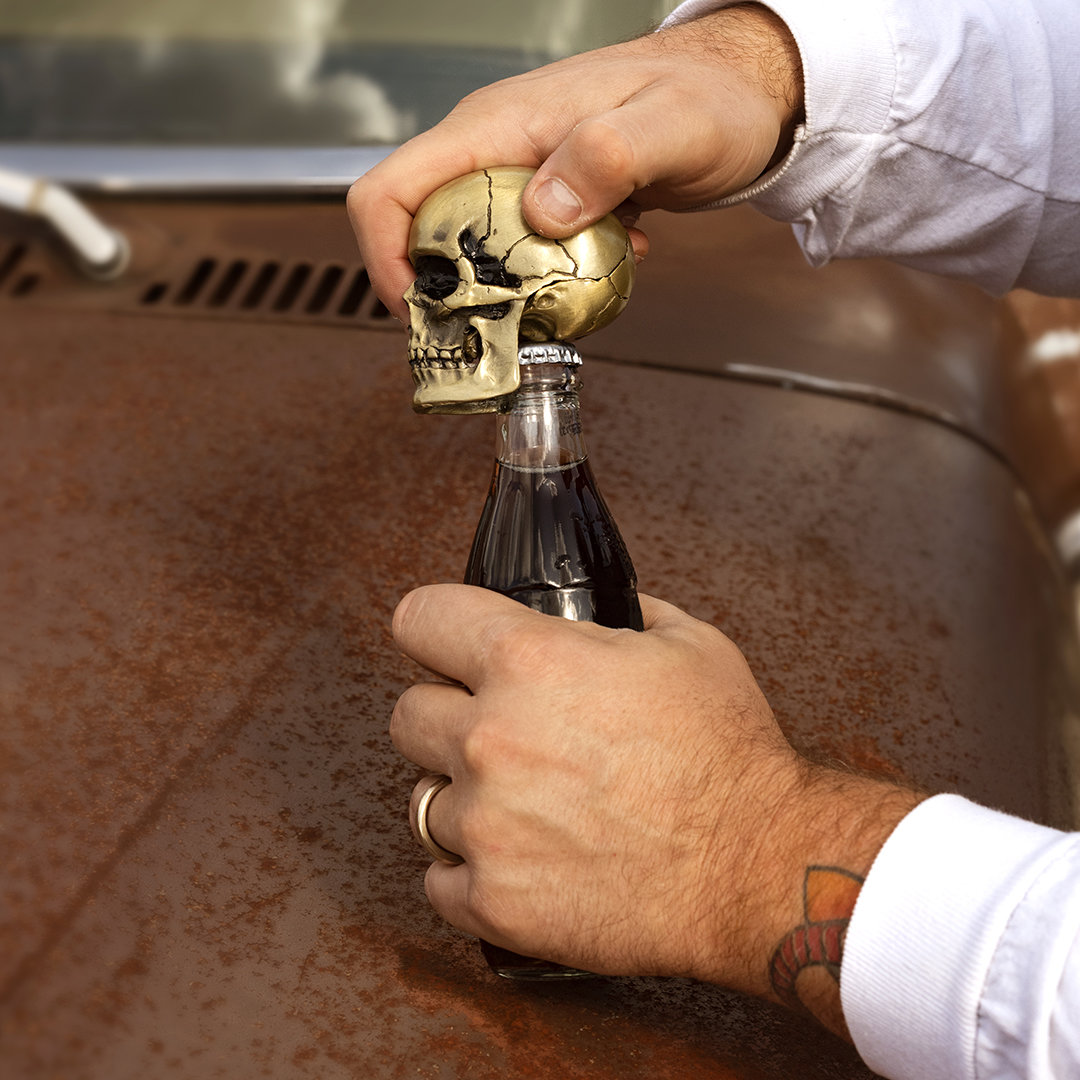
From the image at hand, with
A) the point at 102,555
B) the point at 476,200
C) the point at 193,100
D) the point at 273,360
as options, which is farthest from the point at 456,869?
the point at 193,100

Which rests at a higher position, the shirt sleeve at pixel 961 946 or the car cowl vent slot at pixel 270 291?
the shirt sleeve at pixel 961 946

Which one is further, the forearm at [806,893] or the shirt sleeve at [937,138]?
the shirt sleeve at [937,138]

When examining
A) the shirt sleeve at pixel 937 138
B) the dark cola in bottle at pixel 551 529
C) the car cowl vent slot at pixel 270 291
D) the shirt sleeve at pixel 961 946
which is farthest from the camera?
the car cowl vent slot at pixel 270 291

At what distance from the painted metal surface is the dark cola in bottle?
5.4 inches

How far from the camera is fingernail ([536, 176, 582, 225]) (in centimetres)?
61

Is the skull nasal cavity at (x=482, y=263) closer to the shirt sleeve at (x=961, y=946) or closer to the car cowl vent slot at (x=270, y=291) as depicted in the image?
the shirt sleeve at (x=961, y=946)

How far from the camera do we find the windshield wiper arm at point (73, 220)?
1.38 m

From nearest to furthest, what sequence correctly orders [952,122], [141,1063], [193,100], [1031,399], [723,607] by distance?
[141,1063]
[723,607]
[952,122]
[1031,399]
[193,100]

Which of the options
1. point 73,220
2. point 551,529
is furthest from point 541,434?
point 73,220

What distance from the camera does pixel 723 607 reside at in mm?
901

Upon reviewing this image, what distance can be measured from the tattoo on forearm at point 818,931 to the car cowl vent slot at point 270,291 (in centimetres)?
84

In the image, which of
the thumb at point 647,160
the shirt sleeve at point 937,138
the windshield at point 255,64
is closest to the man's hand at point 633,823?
the thumb at point 647,160

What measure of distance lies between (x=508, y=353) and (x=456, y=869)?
277 mm

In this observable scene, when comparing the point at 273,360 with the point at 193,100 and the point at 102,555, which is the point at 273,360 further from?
the point at 193,100
